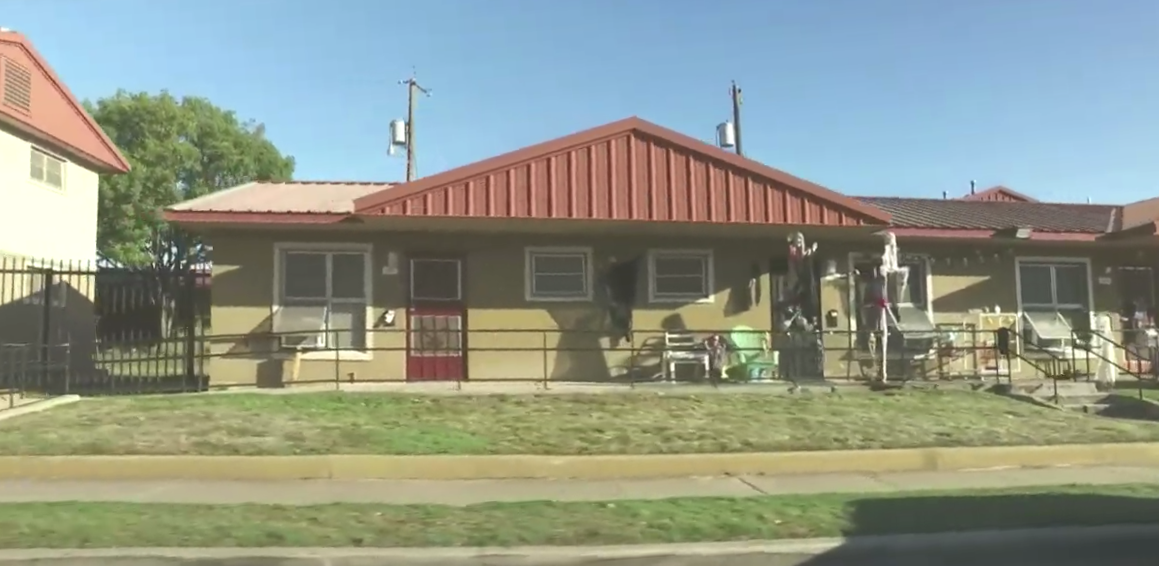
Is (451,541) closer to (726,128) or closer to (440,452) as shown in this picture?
(440,452)

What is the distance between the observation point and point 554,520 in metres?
7.07

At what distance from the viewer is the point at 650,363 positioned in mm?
14992

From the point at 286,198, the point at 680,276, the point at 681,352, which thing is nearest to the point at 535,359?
the point at 681,352

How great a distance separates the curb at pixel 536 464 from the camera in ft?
29.4

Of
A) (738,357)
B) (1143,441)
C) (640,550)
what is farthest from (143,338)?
(1143,441)

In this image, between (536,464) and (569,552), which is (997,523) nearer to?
(569,552)

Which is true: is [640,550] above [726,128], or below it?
below

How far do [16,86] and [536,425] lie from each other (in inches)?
594

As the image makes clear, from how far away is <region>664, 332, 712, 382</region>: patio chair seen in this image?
14617 millimetres

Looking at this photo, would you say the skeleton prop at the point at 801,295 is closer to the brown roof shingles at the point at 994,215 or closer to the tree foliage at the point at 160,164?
the brown roof shingles at the point at 994,215

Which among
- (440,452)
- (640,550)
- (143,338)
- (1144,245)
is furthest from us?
(1144,245)

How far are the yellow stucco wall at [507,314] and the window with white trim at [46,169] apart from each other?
8.08 meters

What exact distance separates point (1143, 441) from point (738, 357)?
5.65 meters

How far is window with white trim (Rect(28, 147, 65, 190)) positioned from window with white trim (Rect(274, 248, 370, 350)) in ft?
28.4
